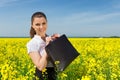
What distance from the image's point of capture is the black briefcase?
13.6ft

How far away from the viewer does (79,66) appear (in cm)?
766

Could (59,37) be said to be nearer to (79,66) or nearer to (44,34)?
(44,34)

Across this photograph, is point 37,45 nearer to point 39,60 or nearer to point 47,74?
point 39,60

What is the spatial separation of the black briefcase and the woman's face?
0.32m

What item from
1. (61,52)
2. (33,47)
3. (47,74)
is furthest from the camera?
Result: (47,74)

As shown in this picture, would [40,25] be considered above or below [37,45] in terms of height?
above

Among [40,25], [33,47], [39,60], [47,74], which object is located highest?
[40,25]

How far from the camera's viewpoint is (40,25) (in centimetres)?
448

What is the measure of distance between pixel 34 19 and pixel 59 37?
0.46m

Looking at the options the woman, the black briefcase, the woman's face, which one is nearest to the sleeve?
the woman

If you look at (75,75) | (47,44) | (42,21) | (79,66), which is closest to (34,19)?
(42,21)

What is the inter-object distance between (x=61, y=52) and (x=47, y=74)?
0.64 m

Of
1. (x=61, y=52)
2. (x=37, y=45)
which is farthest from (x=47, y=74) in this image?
(x=61, y=52)

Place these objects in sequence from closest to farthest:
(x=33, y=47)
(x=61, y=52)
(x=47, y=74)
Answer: (x=61, y=52)
(x=33, y=47)
(x=47, y=74)
